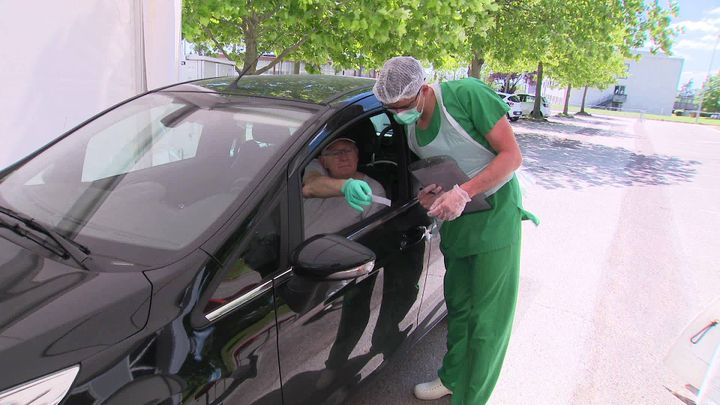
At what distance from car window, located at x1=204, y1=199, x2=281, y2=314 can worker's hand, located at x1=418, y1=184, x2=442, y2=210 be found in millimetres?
732

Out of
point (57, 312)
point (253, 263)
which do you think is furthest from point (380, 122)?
point (57, 312)

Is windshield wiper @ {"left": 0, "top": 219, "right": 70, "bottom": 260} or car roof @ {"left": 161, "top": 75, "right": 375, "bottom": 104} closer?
windshield wiper @ {"left": 0, "top": 219, "right": 70, "bottom": 260}

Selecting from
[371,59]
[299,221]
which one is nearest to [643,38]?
[371,59]

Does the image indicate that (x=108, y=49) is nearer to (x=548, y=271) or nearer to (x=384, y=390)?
(x=384, y=390)

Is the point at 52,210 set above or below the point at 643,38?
below

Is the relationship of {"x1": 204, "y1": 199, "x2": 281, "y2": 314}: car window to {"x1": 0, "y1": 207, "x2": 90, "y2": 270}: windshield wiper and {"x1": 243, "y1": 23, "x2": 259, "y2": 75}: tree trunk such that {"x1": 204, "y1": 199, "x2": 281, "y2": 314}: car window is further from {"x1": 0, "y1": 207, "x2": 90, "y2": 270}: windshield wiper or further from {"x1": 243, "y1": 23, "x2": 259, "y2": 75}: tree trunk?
{"x1": 243, "y1": 23, "x2": 259, "y2": 75}: tree trunk

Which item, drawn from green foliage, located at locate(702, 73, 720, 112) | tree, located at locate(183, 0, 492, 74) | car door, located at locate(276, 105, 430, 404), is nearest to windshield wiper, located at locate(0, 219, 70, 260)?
car door, located at locate(276, 105, 430, 404)

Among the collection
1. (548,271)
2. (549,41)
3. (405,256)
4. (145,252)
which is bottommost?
(548,271)

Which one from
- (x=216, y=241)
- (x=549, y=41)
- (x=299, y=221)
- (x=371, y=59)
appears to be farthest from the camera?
(x=549, y=41)

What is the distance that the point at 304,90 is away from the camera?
2.27 meters

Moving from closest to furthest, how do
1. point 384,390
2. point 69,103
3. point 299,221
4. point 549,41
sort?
1. point 299,221
2. point 384,390
3. point 69,103
4. point 549,41

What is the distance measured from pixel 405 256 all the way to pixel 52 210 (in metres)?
1.48

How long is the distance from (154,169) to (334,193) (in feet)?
2.49

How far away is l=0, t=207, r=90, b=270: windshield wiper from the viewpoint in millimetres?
1491
